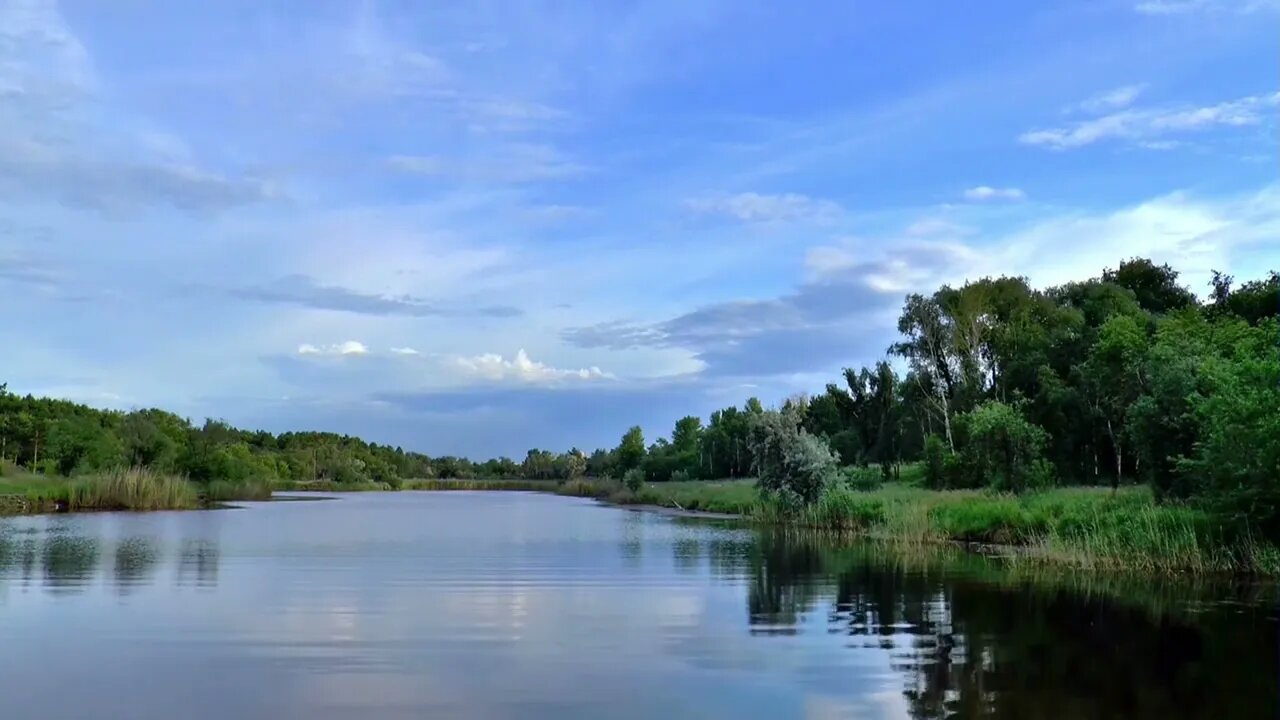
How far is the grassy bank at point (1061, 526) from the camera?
22.5 m

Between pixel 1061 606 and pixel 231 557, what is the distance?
23943mm

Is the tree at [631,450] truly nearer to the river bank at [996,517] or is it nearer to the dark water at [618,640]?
the river bank at [996,517]

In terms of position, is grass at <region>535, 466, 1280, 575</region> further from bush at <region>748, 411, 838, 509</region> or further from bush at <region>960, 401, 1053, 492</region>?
bush at <region>960, 401, 1053, 492</region>

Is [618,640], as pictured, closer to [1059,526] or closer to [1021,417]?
[1059,526]

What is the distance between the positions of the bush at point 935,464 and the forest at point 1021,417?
13 centimetres

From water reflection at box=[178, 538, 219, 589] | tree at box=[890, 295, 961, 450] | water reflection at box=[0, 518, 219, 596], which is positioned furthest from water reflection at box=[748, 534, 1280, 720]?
tree at box=[890, 295, 961, 450]

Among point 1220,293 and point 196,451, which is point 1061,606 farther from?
point 196,451

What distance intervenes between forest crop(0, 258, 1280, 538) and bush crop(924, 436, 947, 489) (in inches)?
5.0

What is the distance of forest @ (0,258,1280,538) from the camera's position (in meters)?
22.4

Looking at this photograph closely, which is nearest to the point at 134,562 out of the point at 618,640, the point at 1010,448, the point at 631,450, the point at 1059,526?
the point at 618,640

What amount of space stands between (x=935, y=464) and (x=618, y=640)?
40.1 meters

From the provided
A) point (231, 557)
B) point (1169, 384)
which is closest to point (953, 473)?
point (1169, 384)

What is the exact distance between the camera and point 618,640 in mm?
15805

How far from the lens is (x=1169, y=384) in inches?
1123
